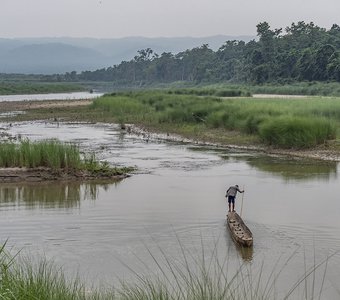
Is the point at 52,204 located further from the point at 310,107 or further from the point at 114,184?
the point at 310,107

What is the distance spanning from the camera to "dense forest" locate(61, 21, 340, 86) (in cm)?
6606

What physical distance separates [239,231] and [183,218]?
223 centimetres

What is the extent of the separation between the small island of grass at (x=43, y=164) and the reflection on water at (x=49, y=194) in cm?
43

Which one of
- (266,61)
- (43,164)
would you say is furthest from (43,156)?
(266,61)

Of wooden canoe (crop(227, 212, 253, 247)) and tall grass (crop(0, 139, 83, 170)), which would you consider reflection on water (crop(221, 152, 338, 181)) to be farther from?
wooden canoe (crop(227, 212, 253, 247))

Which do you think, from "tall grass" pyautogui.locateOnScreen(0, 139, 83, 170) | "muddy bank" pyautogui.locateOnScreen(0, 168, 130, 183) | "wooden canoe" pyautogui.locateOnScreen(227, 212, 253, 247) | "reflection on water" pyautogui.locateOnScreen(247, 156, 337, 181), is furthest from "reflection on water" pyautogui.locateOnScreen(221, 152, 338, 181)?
"wooden canoe" pyautogui.locateOnScreen(227, 212, 253, 247)

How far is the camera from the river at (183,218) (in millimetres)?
10203

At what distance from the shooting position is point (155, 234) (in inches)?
474

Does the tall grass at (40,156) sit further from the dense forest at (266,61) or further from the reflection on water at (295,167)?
the dense forest at (266,61)

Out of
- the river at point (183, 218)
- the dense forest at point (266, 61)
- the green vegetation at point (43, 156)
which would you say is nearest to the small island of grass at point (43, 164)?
the green vegetation at point (43, 156)

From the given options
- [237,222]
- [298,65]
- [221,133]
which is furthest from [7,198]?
[298,65]

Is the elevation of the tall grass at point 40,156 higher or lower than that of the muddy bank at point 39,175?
higher

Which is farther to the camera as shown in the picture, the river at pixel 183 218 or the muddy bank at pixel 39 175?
the muddy bank at pixel 39 175

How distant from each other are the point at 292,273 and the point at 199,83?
9575 centimetres
